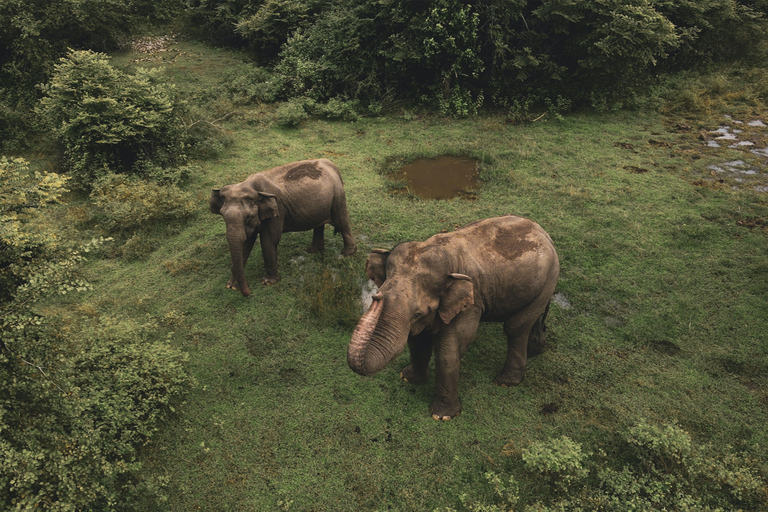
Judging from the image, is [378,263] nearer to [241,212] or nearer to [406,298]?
[406,298]

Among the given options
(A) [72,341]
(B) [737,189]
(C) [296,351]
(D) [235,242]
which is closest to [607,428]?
(C) [296,351]

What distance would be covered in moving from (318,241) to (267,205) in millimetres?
1659

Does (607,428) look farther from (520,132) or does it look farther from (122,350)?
(520,132)

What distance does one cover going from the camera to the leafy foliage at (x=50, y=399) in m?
3.96

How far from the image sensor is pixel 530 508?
4.44m

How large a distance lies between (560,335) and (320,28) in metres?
14.6

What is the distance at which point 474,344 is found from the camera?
6633 millimetres

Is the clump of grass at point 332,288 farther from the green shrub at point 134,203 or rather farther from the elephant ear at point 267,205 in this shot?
the green shrub at point 134,203

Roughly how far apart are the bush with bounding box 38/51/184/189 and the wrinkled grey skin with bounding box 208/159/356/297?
185 inches

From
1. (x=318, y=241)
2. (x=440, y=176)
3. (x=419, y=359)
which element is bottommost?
(x=419, y=359)

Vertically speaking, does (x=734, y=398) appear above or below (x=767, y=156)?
below

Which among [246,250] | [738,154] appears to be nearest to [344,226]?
[246,250]

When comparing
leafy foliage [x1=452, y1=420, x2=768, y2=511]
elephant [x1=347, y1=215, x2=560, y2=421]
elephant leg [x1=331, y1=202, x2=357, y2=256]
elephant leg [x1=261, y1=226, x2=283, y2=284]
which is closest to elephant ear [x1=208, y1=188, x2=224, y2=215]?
elephant leg [x1=261, y1=226, x2=283, y2=284]

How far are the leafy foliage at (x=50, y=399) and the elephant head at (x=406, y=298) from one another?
2.71 m
